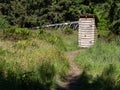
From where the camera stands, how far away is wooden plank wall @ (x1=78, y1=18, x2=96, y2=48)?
1003 inches

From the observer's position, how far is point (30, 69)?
1170cm

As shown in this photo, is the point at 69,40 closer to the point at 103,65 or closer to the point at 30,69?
the point at 103,65

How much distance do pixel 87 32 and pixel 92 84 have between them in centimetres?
1418

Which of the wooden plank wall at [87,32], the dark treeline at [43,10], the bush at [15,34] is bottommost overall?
the dark treeline at [43,10]

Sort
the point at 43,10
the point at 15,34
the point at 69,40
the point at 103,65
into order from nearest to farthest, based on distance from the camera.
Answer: the point at 103,65 < the point at 15,34 < the point at 69,40 < the point at 43,10

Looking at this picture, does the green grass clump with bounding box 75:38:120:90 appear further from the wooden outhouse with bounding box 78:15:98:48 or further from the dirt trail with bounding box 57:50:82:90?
the wooden outhouse with bounding box 78:15:98:48

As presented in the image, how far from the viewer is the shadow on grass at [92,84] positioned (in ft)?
35.9

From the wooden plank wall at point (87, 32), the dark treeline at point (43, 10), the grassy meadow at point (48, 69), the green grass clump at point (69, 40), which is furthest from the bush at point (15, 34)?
the dark treeline at point (43, 10)

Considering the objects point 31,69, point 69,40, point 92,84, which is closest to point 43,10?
point 69,40

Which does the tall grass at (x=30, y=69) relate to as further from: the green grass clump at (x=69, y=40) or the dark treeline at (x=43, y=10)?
the dark treeline at (x=43, y=10)

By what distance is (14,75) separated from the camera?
10641 mm

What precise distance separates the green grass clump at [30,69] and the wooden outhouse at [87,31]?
414 inches

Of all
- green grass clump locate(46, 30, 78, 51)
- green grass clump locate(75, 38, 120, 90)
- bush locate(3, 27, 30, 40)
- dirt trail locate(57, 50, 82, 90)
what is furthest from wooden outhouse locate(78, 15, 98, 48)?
dirt trail locate(57, 50, 82, 90)

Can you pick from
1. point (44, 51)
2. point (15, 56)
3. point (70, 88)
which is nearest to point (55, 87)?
point (70, 88)
